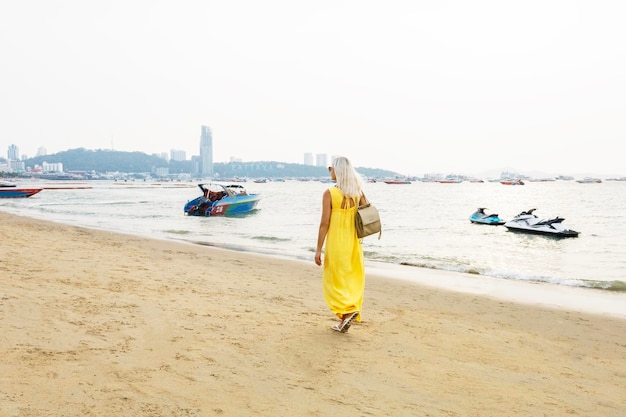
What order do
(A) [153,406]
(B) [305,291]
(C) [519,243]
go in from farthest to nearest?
(C) [519,243] → (B) [305,291] → (A) [153,406]

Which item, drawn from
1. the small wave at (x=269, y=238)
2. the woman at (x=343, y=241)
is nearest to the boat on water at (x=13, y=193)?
the small wave at (x=269, y=238)

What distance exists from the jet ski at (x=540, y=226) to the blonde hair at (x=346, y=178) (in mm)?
22208

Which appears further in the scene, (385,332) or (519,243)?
(519,243)

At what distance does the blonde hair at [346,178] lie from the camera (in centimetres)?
566

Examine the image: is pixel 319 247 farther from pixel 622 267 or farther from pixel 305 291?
pixel 622 267

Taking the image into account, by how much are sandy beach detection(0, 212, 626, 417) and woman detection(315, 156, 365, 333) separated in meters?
0.43

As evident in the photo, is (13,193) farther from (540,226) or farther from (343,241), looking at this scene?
(343,241)

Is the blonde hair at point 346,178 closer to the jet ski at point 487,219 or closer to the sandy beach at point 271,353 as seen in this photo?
the sandy beach at point 271,353

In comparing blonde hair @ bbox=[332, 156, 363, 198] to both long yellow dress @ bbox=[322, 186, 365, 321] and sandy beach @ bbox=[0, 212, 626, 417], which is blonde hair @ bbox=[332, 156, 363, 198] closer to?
long yellow dress @ bbox=[322, 186, 365, 321]

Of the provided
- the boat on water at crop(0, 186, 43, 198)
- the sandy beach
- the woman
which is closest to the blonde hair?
the woman

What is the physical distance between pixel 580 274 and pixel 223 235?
15046mm

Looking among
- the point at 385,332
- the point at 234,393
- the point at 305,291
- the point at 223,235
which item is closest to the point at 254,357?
the point at 234,393

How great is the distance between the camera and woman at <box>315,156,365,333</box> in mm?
5691

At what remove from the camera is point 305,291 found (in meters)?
8.89
